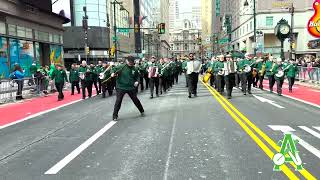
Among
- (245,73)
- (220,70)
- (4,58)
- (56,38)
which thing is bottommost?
(245,73)

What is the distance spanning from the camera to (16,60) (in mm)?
31328

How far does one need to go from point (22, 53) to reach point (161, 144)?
27157 mm

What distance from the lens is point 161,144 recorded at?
7996mm

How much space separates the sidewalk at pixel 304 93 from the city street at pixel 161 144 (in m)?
2.98

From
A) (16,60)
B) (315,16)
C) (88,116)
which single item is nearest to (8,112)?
(88,116)

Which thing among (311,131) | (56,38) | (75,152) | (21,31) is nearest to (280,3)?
(56,38)

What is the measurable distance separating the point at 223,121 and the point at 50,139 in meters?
4.49

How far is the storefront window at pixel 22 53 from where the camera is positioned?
101 ft

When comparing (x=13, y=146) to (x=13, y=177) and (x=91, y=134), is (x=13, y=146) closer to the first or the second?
(x=91, y=134)

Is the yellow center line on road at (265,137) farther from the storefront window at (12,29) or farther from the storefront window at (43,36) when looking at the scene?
the storefront window at (43,36)

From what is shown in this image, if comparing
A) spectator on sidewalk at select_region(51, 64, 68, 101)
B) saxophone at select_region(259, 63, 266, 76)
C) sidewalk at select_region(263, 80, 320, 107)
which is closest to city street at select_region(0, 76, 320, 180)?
sidewalk at select_region(263, 80, 320, 107)

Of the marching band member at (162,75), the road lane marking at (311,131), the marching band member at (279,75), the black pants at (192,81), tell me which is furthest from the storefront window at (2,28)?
the road lane marking at (311,131)

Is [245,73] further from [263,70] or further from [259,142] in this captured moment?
[259,142]

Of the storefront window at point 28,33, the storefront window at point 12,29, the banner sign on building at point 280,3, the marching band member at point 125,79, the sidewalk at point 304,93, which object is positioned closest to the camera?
the marching band member at point 125,79
